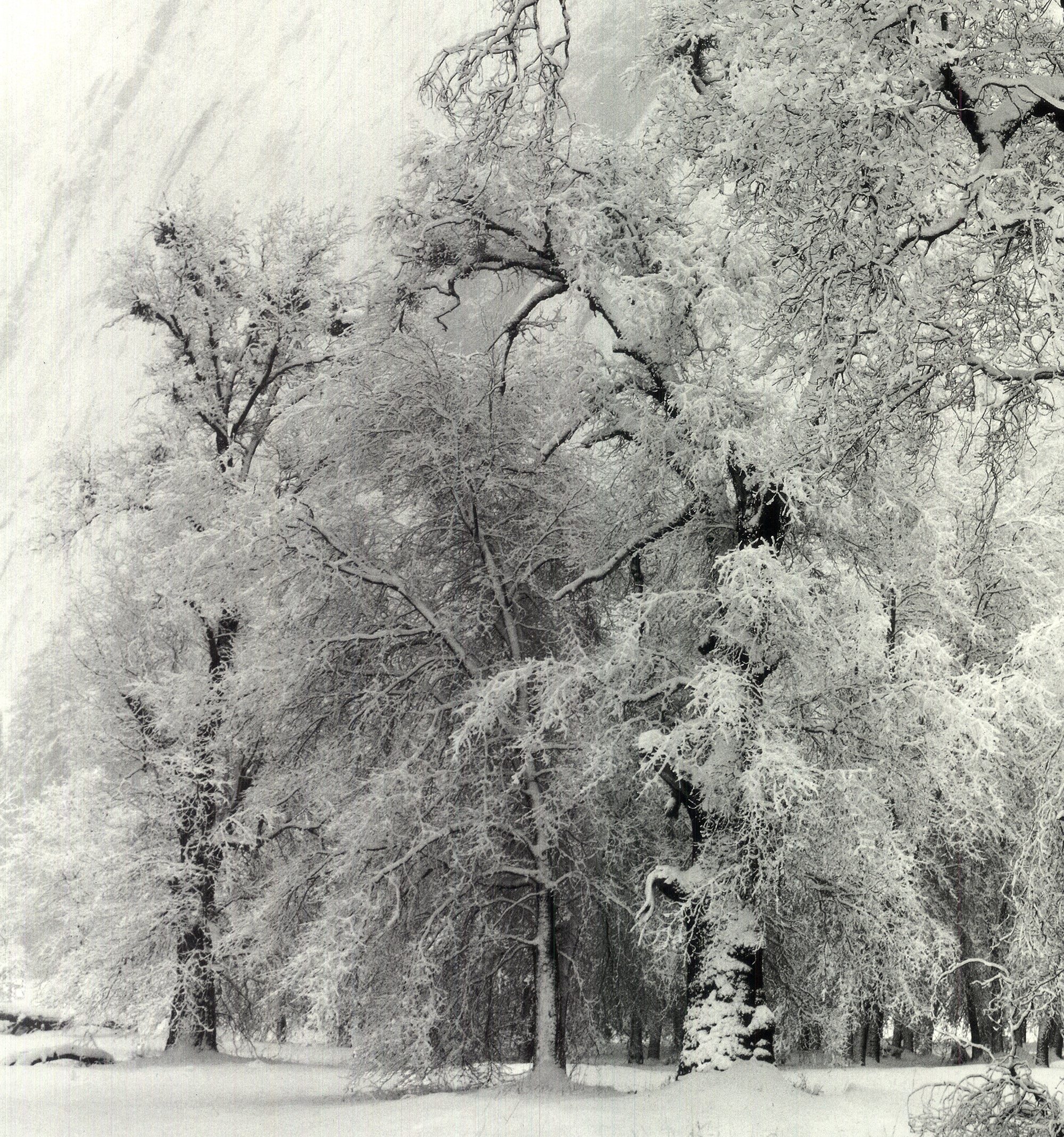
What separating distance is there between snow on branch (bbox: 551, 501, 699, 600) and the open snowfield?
558 centimetres

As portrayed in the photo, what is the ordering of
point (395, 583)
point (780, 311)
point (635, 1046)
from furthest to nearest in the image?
point (635, 1046)
point (395, 583)
point (780, 311)

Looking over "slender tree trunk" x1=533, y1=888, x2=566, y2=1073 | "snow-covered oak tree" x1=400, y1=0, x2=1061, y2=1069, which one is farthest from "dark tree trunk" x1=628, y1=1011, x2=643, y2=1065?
"slender tree trunk" x1=533, y1=888, x2=566, y2=1073

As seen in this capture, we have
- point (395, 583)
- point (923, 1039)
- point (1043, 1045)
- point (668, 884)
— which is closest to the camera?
point (668, 884)

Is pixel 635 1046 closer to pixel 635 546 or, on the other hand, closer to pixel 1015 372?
pixel 635 546

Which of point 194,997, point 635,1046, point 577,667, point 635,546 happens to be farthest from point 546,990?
point 635,1046

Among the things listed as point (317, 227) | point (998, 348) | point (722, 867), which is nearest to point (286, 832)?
point (722, 867)

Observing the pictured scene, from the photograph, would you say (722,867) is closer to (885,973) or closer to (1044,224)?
(885,973)

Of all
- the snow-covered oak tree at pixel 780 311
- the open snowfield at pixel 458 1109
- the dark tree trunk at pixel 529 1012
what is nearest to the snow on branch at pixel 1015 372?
the snow-covered oak tree at pixel 780 311

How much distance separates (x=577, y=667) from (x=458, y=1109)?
178 inches

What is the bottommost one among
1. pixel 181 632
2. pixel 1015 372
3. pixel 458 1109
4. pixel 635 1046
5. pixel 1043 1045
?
pixel 635 1046

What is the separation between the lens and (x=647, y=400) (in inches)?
553

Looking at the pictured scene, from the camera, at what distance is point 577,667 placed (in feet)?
40.7

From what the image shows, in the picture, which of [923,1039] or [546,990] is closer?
[546,990]

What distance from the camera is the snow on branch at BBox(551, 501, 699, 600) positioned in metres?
13.8
